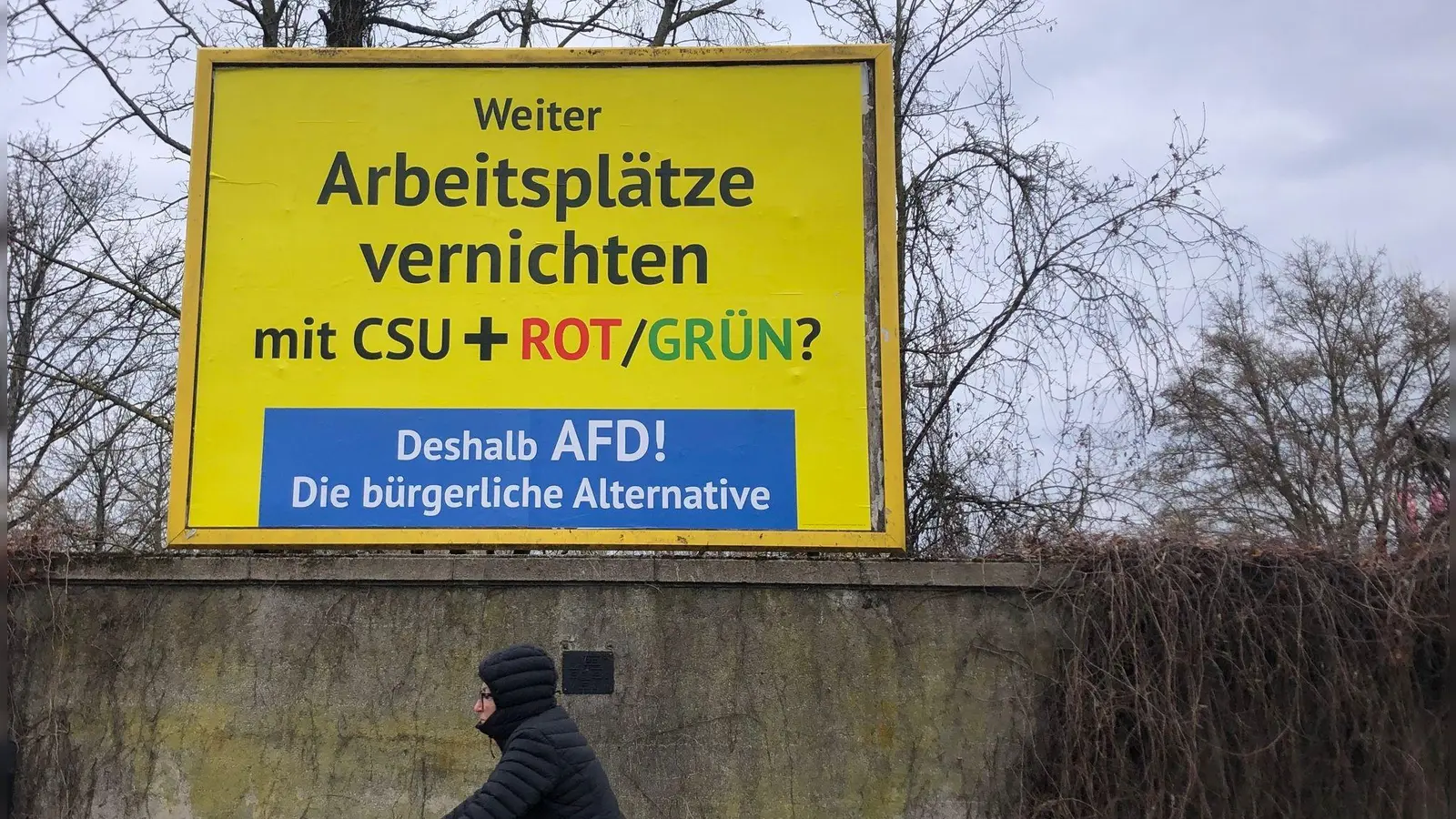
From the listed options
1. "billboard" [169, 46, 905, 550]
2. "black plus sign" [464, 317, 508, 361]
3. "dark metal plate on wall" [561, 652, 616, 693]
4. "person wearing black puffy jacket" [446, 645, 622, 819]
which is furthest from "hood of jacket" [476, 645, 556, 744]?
"black plus sign" [464, 317, 508, 361]

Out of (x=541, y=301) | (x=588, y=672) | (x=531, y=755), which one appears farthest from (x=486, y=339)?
(x=531, y=755)

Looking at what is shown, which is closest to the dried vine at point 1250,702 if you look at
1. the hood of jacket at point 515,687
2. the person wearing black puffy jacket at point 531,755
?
the person wearing black puffy jacket at point 531,755

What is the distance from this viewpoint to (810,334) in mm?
5918

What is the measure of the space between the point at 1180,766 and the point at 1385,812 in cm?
95

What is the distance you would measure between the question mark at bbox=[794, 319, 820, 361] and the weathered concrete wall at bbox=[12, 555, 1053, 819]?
43.6 inches

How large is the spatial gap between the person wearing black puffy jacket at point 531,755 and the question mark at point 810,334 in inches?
97.8

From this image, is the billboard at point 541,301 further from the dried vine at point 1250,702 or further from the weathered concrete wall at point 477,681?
the dried vine at point 1250,702

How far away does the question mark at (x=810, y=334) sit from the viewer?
5895 millimetres

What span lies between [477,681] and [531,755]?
1.75 meters

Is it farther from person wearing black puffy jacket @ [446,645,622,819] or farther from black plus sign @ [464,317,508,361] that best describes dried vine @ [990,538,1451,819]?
black plus sign @ [464,317,508,361]

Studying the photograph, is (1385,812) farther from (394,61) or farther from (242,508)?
(394,61)

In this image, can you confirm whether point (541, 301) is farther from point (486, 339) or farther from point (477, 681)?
point (477, 681)

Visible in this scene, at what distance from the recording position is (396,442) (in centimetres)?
579

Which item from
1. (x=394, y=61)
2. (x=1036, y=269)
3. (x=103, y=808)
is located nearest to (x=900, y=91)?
(x=1036, y=269)
